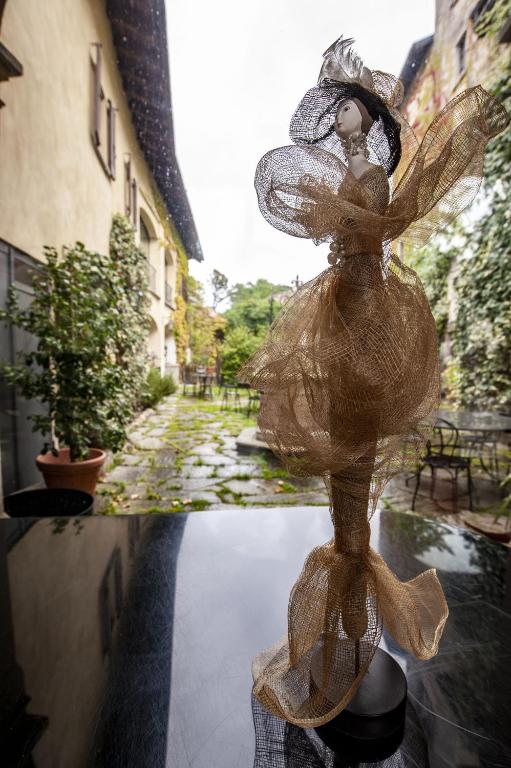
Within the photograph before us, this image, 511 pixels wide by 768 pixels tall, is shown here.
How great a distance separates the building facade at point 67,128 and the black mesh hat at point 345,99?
2376 mm

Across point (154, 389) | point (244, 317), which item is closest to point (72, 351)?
point (154, 389)

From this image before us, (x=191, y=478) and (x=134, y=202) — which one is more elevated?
(x=134, y=202)

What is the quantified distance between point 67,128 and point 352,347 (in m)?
4.47

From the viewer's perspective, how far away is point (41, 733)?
418 millimetres

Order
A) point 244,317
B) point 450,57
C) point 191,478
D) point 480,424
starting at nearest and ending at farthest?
1. point 480,424
2. point 191,478
3. point 450,57
4. point 244,317

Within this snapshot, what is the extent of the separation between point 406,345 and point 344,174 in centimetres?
24

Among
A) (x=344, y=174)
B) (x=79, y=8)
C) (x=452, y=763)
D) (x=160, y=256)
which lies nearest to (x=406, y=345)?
(x=344, y=174)

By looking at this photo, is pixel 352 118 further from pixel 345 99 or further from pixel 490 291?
pixel 490 291

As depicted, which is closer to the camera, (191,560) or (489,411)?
(191,560)

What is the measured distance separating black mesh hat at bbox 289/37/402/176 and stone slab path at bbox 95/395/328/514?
235cm

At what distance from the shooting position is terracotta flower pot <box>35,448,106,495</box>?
8.80ft

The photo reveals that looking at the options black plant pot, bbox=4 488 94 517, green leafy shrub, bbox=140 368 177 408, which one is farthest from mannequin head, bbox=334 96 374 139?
green leafy shrub, bbox=140 368 177 408

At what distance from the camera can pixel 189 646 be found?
1.92 feet

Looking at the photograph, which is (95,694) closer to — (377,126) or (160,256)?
(377,126)
